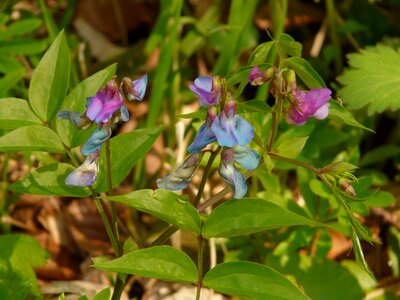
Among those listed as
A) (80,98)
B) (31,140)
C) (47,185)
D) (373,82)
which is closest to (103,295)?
A: (47,185)

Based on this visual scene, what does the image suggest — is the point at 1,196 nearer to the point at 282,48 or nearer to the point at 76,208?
the point at 76,208

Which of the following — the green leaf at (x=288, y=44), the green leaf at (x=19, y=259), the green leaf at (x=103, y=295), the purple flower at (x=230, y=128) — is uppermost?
the green leaf at (x=288, y=44)

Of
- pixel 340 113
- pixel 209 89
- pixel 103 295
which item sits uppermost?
pixel 209 89

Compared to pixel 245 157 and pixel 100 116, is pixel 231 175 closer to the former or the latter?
pixel 245 157

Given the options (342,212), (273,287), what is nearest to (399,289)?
(342,212)

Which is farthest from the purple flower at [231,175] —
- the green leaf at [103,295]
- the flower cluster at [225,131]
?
the green leaf at [103,295]

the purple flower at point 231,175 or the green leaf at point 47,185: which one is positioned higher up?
the purple flower at point 231,175

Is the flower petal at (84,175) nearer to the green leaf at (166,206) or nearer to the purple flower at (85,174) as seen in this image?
the purple flower at (85,174)
